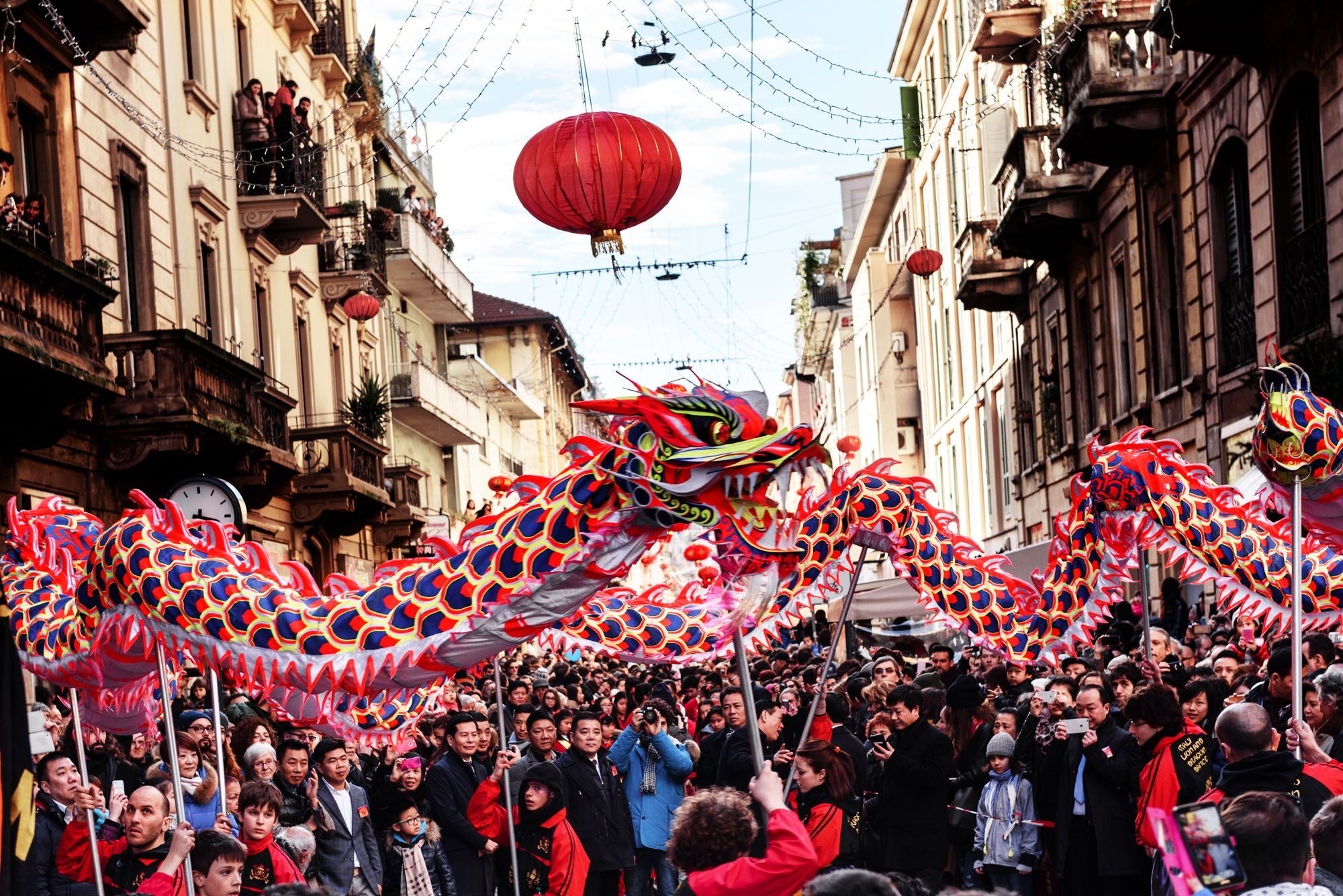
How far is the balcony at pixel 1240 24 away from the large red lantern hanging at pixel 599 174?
→ 4959 millimetres

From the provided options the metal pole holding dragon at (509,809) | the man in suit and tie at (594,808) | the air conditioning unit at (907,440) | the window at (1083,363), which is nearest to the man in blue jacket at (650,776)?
the man in suit and tie at (594,808)

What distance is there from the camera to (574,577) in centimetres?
677

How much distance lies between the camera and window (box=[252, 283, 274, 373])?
1007 inches

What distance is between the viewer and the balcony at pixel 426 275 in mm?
35438

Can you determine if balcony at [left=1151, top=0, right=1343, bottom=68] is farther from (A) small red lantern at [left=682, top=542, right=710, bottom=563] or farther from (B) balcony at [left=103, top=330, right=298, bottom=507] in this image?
(B) balcony at [left=103, top=330, right=298, bottom=507]

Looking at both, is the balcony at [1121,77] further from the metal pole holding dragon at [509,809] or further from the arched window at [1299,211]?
the metal pole holding dragon at [509,809]

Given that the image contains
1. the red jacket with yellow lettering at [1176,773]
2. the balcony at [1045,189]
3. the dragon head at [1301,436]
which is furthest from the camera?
the balcony at [1045,189]

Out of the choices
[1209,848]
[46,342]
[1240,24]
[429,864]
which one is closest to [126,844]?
[429,864]

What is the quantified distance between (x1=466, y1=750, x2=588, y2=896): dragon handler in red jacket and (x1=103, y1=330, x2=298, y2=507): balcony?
342 inches

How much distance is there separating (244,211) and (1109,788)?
60.1 ft

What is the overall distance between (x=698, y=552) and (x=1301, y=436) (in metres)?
3.54

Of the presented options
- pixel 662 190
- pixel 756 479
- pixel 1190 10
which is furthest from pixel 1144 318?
pixel 756 479

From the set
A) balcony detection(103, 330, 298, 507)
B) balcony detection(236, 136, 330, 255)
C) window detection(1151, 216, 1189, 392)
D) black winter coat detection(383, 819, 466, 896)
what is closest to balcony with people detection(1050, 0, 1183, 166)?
window detection(1151, 216, 1189, 392)

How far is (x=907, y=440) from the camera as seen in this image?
49312 mm
